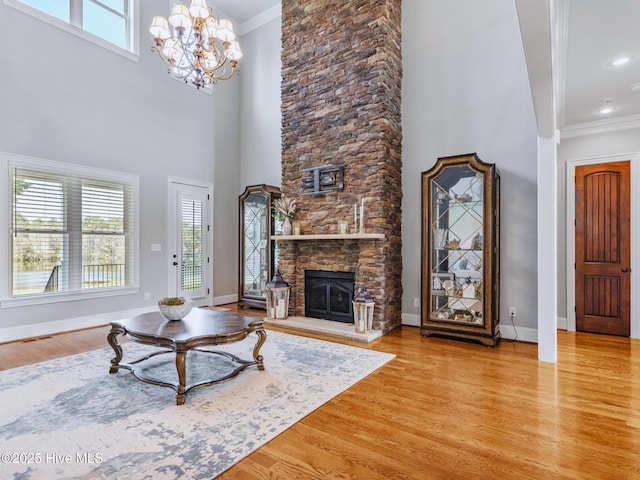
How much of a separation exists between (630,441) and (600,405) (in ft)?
1.65

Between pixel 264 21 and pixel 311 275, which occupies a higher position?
pixel 264 21

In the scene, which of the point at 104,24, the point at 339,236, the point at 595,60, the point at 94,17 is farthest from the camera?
the point at 104,24

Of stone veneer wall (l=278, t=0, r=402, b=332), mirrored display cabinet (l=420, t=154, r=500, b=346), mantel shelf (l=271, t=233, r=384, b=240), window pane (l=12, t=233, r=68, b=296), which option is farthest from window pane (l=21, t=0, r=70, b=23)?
mirrored display cabinet (l=420, t=154, r=500, b=346)

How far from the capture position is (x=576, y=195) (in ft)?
16.0

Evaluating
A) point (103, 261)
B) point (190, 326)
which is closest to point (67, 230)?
point (103, 261)

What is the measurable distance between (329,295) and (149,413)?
3077mm

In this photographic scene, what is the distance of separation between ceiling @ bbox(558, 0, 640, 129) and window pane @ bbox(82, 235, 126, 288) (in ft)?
19.2

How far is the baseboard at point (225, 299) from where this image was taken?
22.4ft

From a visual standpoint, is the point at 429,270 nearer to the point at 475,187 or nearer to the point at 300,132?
the point at 475,187

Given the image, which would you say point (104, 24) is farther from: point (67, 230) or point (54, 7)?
point (67, 230)

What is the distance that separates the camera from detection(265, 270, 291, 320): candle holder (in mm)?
5266

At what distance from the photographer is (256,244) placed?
21.2ft

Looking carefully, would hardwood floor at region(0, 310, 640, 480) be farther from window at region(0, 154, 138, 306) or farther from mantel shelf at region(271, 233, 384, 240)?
mantel shelf at region(271, 233, 384, 240)

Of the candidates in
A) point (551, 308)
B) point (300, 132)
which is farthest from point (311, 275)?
point (551, 308)
